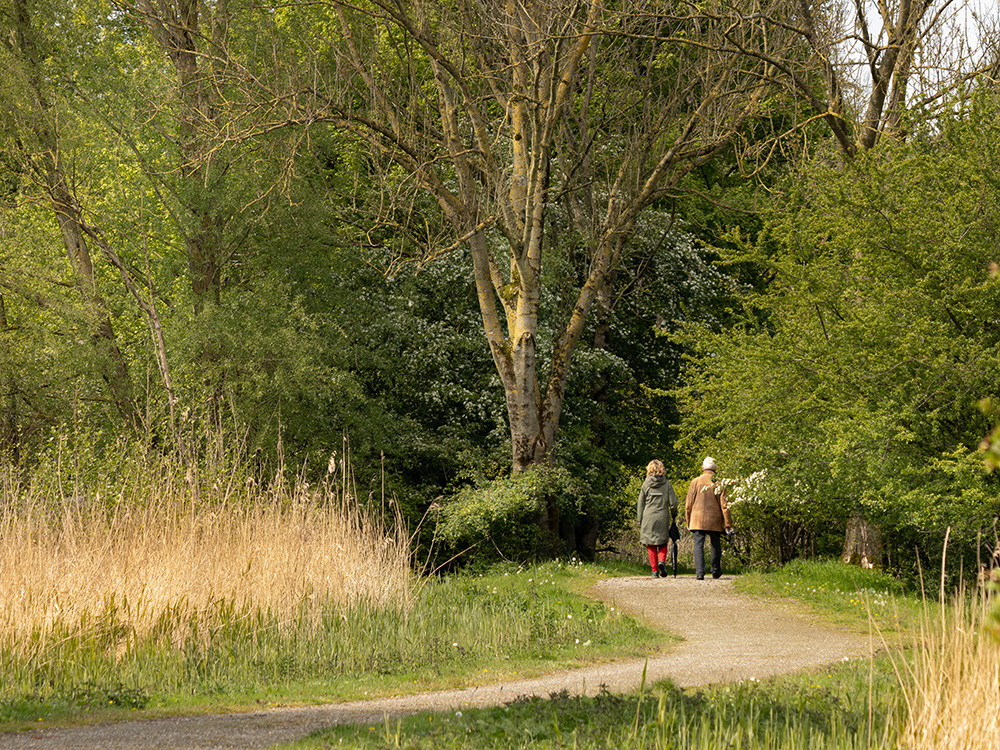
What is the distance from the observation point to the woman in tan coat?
14.7m

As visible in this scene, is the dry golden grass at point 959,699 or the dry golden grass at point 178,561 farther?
the dry golden grass at point 178,561

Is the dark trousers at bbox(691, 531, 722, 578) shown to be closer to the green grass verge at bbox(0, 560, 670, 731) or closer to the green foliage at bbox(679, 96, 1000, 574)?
the green foliage at bbox(679, 96, 1000, 574)

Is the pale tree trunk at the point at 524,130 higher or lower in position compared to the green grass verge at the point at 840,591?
higher

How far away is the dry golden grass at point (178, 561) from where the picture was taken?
8.87m

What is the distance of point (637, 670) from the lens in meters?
8.89

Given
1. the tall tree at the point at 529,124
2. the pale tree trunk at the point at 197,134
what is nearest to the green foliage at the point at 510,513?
the tall tree at the point at 529,124

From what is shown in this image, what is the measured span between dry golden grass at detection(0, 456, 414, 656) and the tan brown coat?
16.0 ft

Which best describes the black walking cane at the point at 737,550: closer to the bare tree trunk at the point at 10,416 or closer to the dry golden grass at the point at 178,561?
the dry golden grass at the point at 178,561

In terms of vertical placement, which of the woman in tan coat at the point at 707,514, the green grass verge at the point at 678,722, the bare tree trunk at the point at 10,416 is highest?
the bare tree trunk at the point at 10,416

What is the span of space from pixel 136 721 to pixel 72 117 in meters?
13.8

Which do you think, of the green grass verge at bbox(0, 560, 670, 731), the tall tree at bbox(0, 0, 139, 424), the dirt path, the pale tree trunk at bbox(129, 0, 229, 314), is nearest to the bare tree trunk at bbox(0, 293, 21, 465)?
the tall tree at bbox(0, 0, 139, 424)

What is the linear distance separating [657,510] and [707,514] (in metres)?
0.72

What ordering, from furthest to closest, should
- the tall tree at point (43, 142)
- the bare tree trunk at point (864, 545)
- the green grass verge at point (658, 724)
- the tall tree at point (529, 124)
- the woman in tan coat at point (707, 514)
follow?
the tall tree at point (43, 142), the tall tree at point (529, 124), the bare tree trunk at point (864, 545), the woman in tan coat at point (707, 514), the green grass verge at point (658, 724)

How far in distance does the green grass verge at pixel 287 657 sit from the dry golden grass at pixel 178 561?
0.16 m
